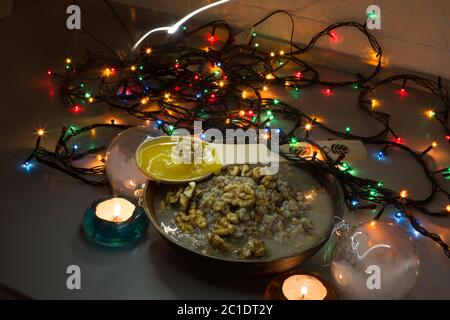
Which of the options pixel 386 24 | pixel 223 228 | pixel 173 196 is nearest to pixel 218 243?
pixel 223 228

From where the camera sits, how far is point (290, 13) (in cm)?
128

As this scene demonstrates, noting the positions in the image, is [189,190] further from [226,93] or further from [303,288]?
[226,93]

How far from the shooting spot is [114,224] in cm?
82

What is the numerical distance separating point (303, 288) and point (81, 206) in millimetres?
429

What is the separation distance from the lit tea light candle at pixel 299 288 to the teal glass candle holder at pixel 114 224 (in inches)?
9.5

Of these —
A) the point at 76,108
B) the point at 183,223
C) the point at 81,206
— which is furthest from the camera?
the point at 76,108

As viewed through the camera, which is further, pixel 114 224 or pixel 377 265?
pixel 114 224

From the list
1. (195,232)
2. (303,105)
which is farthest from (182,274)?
(303,105)

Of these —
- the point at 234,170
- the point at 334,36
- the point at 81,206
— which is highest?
the point at 334,36
